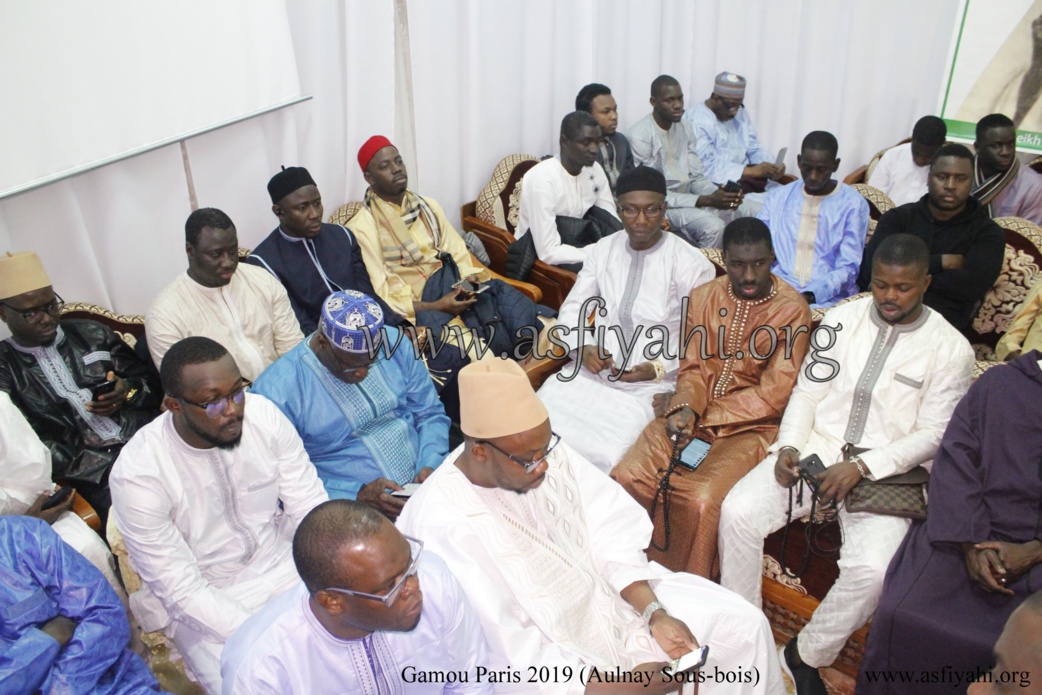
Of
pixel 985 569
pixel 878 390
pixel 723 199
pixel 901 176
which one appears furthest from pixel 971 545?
pixel 901 176

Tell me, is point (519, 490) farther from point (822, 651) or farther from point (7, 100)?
point (7, 100)

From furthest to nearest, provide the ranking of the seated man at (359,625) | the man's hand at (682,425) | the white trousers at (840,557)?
the man's hand at (682,425)
the white trousers at (840,557)
the seated man at (359,625)

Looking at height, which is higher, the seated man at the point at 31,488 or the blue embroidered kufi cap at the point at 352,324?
the blue embroidered kufi cap at the point at 352,324

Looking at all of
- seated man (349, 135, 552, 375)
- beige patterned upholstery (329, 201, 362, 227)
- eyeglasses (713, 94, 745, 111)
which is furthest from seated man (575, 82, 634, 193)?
beige patterned upholstery (329, 201, 362, 227)

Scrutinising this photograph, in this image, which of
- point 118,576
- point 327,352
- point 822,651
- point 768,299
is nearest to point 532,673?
point 822,651

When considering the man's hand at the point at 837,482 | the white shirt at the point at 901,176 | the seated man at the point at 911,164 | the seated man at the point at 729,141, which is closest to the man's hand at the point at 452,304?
the man's hand at the point at 837,482

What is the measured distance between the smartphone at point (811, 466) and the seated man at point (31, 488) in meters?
2.59

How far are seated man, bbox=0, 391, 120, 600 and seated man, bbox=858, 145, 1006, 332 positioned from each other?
3.91 meters

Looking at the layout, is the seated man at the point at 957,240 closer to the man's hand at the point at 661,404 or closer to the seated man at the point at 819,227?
the seated man at the point at 819,227

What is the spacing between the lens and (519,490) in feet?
7.75

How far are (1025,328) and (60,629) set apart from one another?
12.7 ft

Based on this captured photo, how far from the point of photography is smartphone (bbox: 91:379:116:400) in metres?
3.26

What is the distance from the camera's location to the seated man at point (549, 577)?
2.22 m

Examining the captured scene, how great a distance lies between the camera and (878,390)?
313 cm
